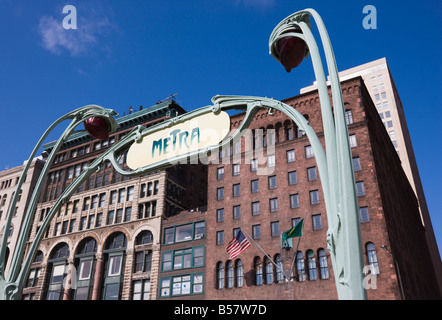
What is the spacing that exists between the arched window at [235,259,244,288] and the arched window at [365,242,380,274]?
48.5ft

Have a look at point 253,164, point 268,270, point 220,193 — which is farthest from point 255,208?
point 268,270

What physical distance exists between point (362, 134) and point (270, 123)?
1243cm

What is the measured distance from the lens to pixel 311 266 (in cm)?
4450

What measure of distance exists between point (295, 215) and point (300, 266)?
5.84 metres

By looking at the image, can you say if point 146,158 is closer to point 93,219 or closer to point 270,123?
point 270,123

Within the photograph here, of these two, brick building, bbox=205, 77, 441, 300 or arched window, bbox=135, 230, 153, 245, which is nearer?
brick building, bbox=205, 77, 441, 300

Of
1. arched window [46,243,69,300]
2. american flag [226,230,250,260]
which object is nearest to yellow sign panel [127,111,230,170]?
american flag [226,230,250,260]

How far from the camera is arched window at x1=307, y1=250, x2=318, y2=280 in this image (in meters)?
44.0

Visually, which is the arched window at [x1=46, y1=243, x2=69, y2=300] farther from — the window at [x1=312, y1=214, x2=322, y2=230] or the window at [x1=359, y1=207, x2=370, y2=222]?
the window at [x1=359, y1=207, x2=370, y2=222]

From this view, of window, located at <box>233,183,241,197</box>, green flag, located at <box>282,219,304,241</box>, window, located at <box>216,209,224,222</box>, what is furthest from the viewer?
window, located at <box>233,183,241,197</box>

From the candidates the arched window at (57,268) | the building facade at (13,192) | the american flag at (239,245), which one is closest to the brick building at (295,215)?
the american flag at (239,245)

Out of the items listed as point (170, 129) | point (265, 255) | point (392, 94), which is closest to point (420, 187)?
point (392, 94)

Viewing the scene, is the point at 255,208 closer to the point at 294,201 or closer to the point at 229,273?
the point at 294,201

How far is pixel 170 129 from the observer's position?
7996 mm
